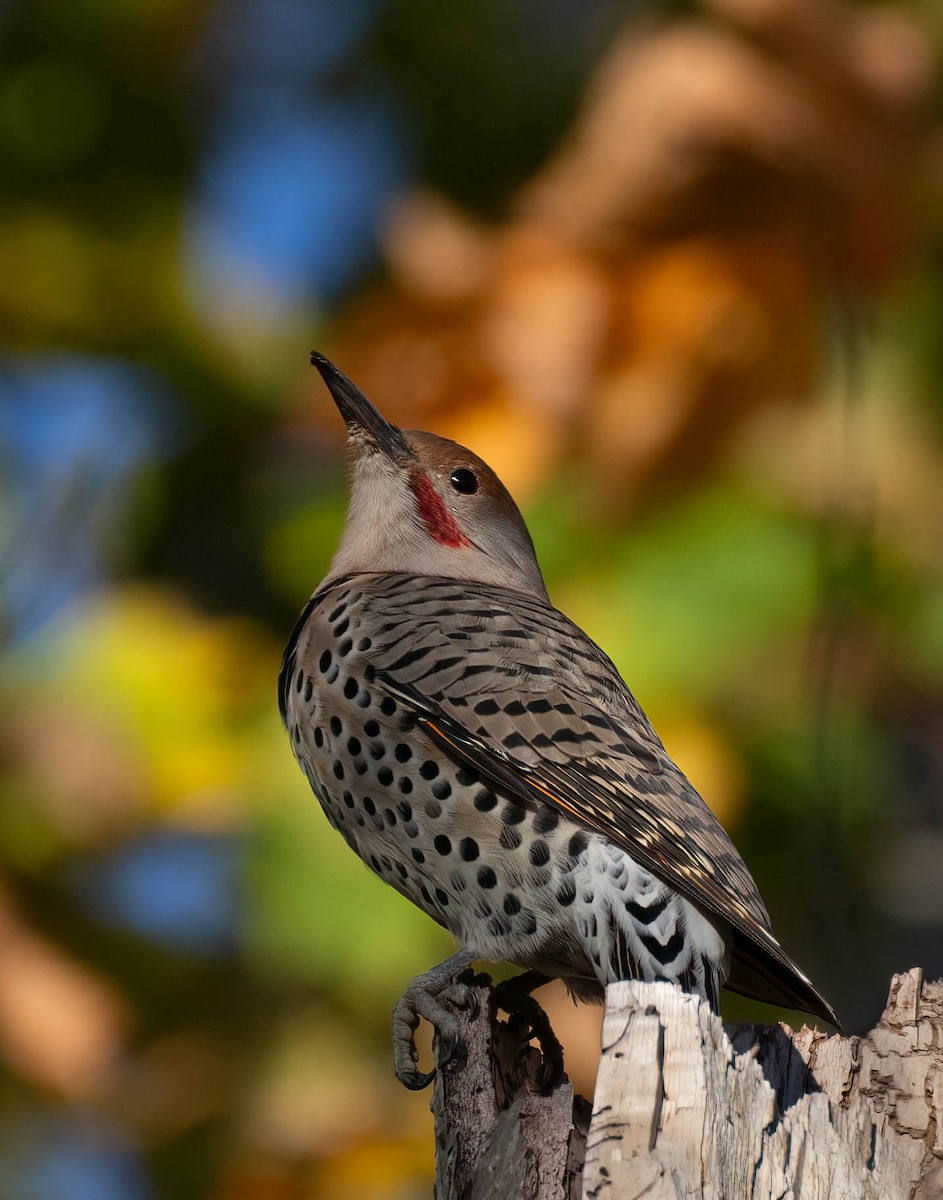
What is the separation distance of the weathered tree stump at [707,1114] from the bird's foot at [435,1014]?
0.17 ft

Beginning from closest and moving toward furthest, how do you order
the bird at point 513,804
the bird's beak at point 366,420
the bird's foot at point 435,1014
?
1. the bird's foot at point 435,1014
2. the bird at point 513,804
3. the bird's beak at point 366,420

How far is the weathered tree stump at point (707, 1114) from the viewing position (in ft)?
6.72

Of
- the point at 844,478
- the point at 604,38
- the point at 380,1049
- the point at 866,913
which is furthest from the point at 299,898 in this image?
the point at 604,38

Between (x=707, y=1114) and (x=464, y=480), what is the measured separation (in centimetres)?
233

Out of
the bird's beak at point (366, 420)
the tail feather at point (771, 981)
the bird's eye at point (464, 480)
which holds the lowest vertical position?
the tail feather at point (771, 981)

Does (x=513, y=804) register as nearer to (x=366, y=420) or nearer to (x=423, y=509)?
(x=423, y=509)

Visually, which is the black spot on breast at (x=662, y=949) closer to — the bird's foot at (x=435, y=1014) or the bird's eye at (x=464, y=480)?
the bird's foot at (x=435, y=1014)

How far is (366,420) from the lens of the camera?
164 inches

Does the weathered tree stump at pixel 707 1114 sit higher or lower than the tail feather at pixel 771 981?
lower

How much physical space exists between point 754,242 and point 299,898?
89.2 inches

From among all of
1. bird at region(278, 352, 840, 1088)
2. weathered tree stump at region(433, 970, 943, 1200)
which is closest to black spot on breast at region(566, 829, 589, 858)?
bird at region(278, 352, 840, 1088)

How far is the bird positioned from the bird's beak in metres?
0.60

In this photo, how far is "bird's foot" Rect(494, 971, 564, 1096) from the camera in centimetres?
282

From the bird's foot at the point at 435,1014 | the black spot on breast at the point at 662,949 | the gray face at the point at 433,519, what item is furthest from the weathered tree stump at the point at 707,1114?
the gray face at the point at 433,519
